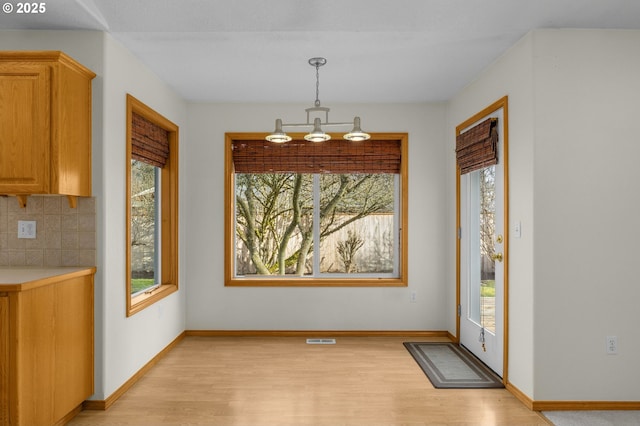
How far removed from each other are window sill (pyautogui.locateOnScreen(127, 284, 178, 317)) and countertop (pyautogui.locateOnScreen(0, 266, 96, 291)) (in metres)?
0.62

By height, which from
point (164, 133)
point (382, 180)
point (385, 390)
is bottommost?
Result: point (385, 390)

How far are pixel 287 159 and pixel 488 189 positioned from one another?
7.01 feet

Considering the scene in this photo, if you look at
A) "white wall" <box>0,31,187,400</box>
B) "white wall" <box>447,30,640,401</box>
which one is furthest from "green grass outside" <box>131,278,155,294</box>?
"white wall" <box>447,30,640,401</box>

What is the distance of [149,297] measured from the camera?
150 inches

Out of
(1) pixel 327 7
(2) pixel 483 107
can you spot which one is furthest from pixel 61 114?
(2) pixel 483 107

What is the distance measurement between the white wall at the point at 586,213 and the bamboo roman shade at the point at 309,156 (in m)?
2.13

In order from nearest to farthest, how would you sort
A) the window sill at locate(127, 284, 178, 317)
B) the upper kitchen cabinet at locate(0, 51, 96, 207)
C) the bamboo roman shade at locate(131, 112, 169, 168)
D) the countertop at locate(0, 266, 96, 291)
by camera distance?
the countertop at locate(0, 266, 96, 291) < the upper kitchen cabinet at locate(0, 51, 96, 207) < the window sill at locate(127, 284, 178, 317) < the bamboo roman shade at locate(131, 112, 169, 168)

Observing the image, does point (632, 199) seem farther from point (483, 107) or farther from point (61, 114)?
point (61, 114)

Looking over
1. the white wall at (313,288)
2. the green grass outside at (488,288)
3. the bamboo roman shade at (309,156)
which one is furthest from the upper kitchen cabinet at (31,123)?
the green grass outside at (488,288)

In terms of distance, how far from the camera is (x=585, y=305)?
2918 millimetres

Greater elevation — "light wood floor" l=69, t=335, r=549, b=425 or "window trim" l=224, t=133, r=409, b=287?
"window trim" l=224, t=133, r=409, b=287

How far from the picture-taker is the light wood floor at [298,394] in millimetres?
2834

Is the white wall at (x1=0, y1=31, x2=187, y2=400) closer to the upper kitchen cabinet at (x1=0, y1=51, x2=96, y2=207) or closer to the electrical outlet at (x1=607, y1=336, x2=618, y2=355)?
the upper kitchen cabinet at (x1=0, y1=51, x2=96, y2=207)

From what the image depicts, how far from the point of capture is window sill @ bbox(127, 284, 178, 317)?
345cm
